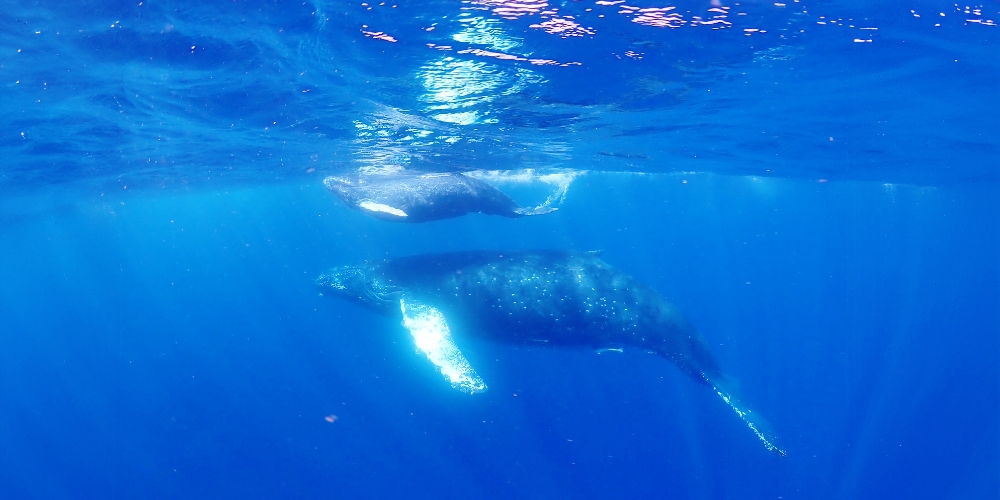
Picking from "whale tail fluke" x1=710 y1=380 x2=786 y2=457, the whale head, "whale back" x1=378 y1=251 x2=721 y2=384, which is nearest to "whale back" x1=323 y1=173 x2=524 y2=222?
the whale head

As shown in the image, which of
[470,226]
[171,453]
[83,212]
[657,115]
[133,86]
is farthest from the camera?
[470,226]

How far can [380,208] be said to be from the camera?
13633mm

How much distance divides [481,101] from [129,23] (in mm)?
7153

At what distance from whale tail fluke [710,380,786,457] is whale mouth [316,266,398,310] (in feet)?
25.5

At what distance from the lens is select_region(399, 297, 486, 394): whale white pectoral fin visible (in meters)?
10.9

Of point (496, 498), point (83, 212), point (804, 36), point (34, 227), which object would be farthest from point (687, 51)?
point (34, 227)

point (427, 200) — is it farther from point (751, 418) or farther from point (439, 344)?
point (751, 418)

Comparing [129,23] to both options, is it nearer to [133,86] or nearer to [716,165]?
[133,86]

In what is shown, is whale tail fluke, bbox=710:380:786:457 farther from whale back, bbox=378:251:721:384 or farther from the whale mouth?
the whale mouth

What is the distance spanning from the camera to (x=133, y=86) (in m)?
11.7

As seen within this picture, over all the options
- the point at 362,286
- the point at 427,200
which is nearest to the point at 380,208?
the point at 427,200

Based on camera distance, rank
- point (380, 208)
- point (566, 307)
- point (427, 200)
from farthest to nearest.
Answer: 1. point (427, 200)
2. point (380, 208)
3. point (566, 307)

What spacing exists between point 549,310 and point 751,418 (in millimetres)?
4504

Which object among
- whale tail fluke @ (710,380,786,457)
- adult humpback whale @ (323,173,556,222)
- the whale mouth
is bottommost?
whale tail fluke @ (710,380,786,457)
